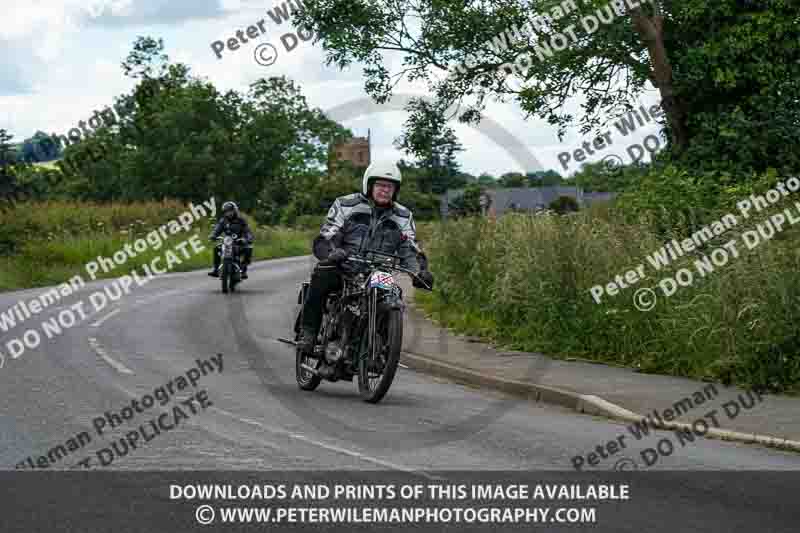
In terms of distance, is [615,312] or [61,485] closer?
[61,485]

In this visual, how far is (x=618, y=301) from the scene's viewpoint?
49.8ft

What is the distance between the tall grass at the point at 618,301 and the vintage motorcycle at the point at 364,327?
11.5ft

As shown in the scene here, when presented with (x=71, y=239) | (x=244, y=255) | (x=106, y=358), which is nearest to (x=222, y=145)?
(x=71, y=239)

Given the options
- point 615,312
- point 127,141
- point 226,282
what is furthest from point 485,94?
point 127,141

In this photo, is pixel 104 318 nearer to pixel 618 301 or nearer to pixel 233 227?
pixel 233 227

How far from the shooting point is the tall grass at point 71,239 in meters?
34.9

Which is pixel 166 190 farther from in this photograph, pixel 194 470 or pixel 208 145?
pixel 194 470

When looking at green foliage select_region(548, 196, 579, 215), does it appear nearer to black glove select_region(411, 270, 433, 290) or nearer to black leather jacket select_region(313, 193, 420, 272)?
black leather jacket select_region(313, 193, 420, 272)

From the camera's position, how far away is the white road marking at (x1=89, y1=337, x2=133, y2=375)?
14258mm

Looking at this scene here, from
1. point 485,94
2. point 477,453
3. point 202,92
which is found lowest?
point 477,453

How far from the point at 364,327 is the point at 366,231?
938mm

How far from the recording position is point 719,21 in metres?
23.4

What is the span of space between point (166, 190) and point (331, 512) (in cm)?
8224

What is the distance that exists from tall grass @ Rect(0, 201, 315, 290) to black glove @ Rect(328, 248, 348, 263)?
22.0m
